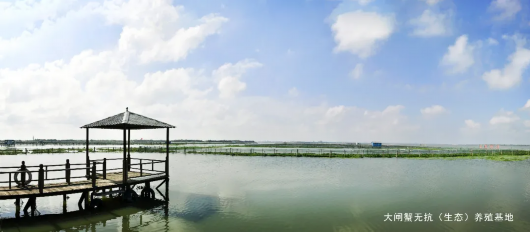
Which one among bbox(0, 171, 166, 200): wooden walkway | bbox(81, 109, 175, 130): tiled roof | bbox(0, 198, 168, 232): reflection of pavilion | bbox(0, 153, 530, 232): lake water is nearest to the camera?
bbox(0, 198, 168, 232): reflection of pavilion

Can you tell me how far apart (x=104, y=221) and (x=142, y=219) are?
5.40 ft

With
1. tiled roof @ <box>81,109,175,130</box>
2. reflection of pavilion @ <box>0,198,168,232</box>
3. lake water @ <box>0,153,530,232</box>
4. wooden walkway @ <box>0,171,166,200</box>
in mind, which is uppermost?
tiled roof @ <box>81,109,175,130</box>

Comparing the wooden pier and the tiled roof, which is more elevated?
the tiled roof

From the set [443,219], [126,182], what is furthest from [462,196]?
[126,182]

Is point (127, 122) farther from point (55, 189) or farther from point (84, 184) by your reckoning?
point (55, 189)

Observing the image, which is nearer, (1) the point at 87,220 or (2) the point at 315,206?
(1) the point at 87,220

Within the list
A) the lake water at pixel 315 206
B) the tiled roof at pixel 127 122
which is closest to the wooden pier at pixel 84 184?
the tiled roof at pixel 127 122

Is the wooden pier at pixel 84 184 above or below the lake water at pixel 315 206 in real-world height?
above

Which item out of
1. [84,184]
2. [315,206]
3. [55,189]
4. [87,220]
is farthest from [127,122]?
[315,206]

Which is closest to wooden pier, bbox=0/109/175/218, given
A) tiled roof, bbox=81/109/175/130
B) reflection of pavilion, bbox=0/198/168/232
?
tiled roof, bbox=81/109/175/130

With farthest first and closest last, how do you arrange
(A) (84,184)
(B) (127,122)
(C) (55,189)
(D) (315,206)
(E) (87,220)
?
(D) (315,206) < (B) (127,122) < (A) (84,184) < (C) (55,189) < (E) (87,220)

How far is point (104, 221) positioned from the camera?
14617 mm

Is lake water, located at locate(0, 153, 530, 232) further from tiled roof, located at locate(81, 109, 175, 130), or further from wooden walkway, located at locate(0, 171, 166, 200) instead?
tiled roof, located at locate(81, 109, 175, 130)

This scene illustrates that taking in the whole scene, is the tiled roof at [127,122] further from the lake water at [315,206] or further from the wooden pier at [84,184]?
the lake water at [315,206]
